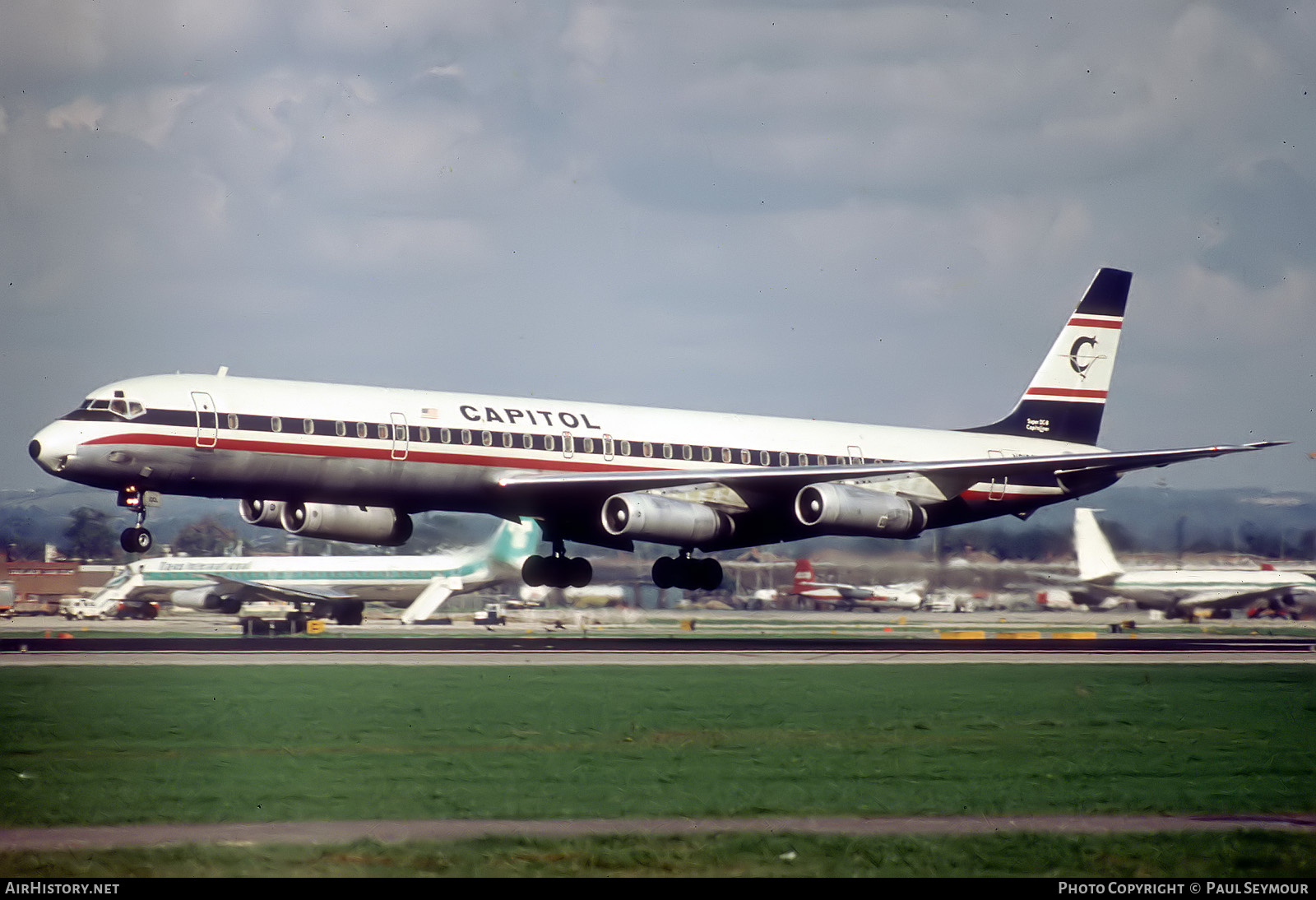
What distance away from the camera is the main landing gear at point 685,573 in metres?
46.2

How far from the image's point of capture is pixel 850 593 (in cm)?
6606

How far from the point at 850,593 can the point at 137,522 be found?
119ft

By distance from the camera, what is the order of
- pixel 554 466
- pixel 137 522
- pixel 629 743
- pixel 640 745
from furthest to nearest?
pixel 554 466 < pixel 137 522 < pixel 629 743 < pixel 640 745

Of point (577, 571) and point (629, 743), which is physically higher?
point (577, 571)

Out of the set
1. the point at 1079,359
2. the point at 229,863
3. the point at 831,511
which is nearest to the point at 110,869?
the point at 229,863

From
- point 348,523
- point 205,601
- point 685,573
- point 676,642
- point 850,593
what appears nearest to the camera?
point 348,523

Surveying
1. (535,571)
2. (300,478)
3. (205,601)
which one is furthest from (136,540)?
(205,601)

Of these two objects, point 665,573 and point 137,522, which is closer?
point 137,522

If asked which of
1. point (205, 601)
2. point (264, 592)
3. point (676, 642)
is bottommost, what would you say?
point (676, 642)

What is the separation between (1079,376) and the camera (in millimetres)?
53500

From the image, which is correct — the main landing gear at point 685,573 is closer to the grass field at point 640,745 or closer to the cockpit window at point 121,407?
the grass field at point 640,745

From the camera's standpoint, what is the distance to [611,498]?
41.2 m

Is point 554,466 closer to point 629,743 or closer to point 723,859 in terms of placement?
point 629,743

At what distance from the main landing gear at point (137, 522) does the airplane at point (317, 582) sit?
2354 centimetres
